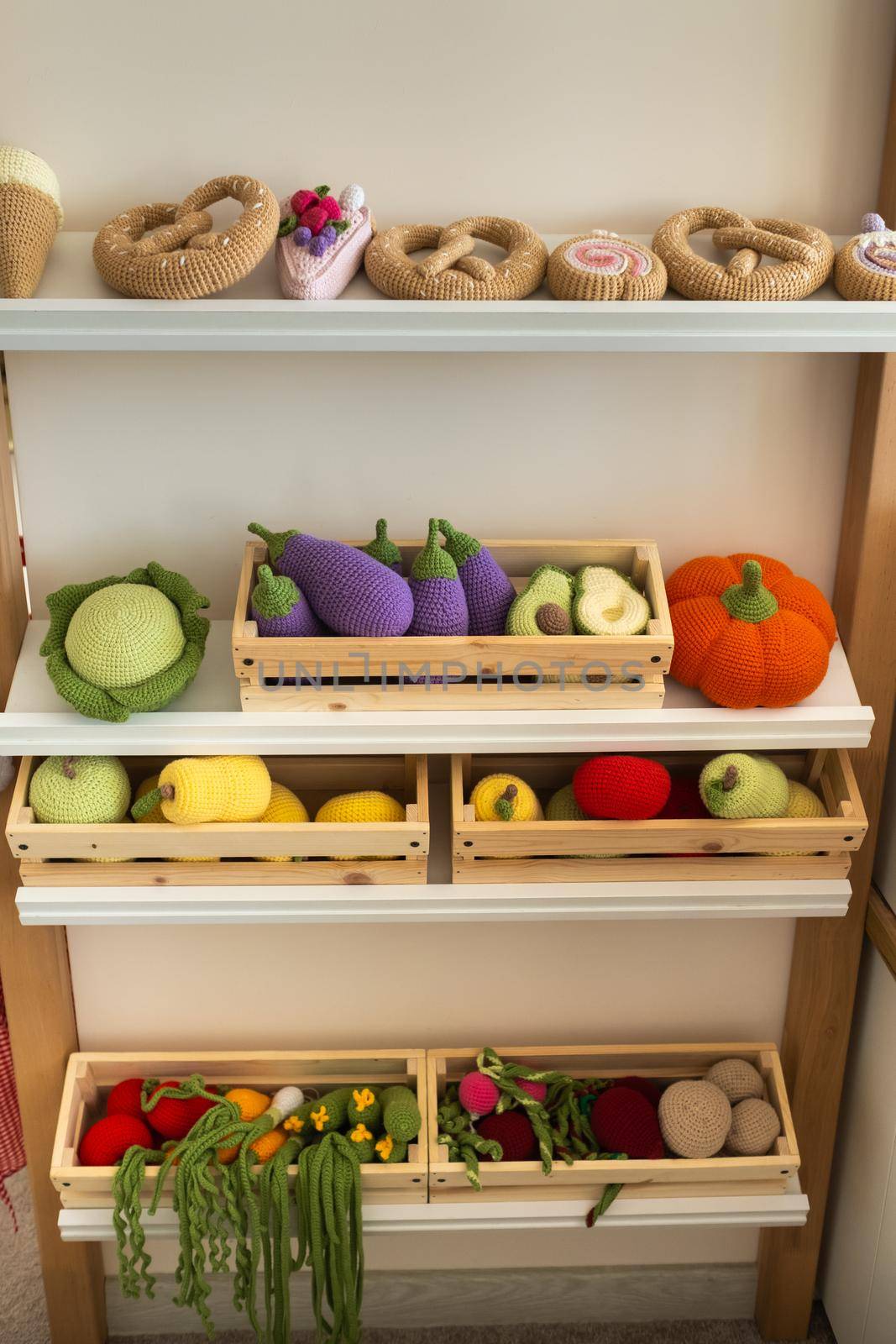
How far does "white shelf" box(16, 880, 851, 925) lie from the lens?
1523 mm

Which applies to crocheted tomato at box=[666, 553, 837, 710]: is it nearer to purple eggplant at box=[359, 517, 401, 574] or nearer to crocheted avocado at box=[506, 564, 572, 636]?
crocheted avocado at box=[506, 564, 572, 636]

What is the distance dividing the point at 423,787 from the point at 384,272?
632mm

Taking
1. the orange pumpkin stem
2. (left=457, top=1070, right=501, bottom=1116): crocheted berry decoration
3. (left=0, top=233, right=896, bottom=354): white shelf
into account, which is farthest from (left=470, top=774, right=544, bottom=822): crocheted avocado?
(left=0, top=233, right=896, bottom=354): white shelf

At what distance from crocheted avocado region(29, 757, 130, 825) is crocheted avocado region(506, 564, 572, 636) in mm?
530

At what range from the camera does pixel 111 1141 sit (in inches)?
66.9

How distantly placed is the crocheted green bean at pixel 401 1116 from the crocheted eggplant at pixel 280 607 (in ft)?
2.34

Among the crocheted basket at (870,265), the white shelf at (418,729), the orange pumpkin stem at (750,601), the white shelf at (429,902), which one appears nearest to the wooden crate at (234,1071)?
the white shelf at (429,902)

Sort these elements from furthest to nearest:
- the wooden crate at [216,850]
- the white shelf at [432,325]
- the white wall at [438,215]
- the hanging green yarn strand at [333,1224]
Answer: the hanging green yarn strand at [333,1224], the wooden crate at [216,850], the white wall at [438,215], the white shelf at [432,325]

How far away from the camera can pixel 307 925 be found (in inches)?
69.5

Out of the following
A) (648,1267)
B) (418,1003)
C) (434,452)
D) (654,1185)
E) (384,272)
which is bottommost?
(648,1267)

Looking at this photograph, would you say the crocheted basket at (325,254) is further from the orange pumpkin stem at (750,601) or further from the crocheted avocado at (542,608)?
the orange pumpkin stem at (750,601)

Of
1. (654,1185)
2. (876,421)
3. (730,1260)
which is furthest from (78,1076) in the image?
(876,421)

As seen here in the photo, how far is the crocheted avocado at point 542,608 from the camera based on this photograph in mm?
1426

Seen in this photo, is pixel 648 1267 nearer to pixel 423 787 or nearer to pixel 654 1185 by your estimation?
pixel 654 1185
